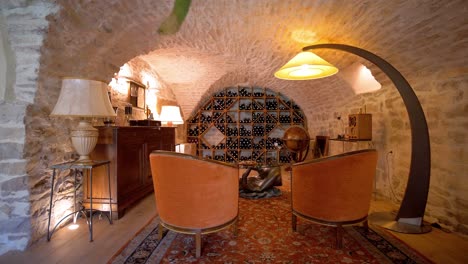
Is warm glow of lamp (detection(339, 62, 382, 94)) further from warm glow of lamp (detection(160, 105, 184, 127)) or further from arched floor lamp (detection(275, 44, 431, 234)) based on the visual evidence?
warm glow of lamp (detection(160, 105, 184, 127))

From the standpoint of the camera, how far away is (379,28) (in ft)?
7.27

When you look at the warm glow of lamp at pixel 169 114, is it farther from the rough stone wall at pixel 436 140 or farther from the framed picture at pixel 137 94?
the rough stone wall at pixel 436 140

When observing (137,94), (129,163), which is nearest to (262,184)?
(129,163)

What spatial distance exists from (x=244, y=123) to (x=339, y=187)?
161 inches

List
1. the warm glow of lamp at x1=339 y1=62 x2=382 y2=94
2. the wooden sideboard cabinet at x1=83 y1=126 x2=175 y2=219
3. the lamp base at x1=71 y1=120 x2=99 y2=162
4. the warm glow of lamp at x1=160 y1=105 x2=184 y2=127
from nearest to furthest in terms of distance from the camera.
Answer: the lamp base at x1=71 y1=120 x2=99 y2=162 < the wooden sideboard cabinet at x1=83 y1=126 x2=175 y2=219 < the warm glow of lamp at x1=339 y1=62 x2=382 y2=94 < the warm glow of lamp at x1=160 y1=105 x2=184 y2=127

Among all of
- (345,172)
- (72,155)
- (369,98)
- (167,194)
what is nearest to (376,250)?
(345,172)

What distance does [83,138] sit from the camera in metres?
2.02

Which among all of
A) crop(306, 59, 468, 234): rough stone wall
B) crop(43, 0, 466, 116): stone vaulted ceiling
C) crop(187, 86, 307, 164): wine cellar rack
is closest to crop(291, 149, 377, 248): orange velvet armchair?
crop(306, 59, 468, 234): rough stone wall

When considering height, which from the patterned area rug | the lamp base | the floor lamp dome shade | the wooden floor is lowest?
the wooden floor

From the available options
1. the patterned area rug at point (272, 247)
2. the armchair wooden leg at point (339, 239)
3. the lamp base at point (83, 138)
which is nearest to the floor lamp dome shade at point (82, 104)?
the lamp base at point (83, 138)

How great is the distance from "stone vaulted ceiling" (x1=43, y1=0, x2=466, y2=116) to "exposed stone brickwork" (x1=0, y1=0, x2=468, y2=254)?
0.01 m

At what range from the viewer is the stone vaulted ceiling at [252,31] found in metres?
1.94

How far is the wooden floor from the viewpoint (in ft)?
5.45

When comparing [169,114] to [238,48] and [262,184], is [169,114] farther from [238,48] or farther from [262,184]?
[262,184]
